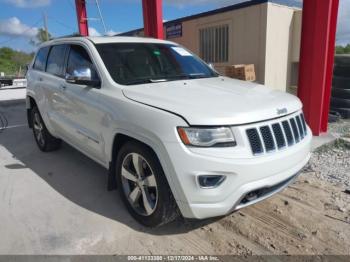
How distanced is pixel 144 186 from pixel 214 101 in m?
1.02

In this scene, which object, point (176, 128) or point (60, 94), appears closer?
point (176, 128)

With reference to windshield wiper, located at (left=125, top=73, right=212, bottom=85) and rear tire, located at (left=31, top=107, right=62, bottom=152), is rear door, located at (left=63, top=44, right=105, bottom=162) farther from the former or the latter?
rear tire, located at (left=31, top=107, right=62, bottom=152)

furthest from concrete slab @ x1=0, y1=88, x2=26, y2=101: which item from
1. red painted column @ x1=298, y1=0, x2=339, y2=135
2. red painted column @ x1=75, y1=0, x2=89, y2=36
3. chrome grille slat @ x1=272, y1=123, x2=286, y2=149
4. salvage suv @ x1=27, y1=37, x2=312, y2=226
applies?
chrome grille slat @ x1=272, y1=123, x2=286, y2=149

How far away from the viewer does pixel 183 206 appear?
2568 mm

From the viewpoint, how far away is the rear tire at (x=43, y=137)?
537 cm

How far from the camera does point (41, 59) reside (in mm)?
5559

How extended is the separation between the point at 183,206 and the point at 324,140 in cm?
382

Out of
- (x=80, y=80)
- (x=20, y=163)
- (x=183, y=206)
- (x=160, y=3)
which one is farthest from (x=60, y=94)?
(x=160, y=3)

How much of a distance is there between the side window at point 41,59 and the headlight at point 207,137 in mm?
3826

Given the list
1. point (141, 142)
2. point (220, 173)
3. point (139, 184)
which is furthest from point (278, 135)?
point (139, 184)

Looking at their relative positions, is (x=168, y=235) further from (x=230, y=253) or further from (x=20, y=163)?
(x=20, y=163)

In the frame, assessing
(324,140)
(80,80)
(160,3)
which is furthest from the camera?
(160,3)

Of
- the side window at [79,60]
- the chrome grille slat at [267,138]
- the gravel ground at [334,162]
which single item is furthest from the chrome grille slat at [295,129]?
the side window at [79,60]

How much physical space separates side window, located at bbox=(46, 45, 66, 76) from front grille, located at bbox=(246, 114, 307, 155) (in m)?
3.14
